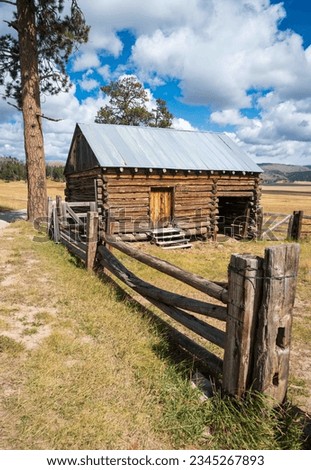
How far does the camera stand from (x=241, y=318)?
282 centimetres

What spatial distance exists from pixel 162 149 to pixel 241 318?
1391 centimetres

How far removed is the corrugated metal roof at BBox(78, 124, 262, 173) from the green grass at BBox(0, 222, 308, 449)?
382 inches

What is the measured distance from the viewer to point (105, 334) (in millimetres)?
4383

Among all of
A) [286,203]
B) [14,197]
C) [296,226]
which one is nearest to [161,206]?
[296,226]

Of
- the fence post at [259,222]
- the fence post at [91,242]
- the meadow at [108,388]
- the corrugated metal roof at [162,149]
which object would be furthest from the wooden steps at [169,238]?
the meadow at [108,388]

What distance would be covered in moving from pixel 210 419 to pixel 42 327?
2.75 metres

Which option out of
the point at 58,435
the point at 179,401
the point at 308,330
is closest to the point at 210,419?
the point at 179,401

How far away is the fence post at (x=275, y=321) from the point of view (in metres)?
2.70

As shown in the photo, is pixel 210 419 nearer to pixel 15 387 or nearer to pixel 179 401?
pixel 179 401

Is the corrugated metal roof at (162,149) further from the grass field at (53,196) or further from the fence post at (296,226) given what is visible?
the grass field at (53,196)

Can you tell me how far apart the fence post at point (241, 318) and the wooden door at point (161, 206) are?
40.0ft

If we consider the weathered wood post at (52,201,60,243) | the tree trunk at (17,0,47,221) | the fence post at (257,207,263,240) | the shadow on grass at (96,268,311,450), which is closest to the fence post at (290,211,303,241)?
the fence post at (257,207,263,240)

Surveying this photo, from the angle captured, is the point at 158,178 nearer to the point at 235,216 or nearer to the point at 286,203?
the point at 235,216

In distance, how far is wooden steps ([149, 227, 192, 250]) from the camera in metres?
14.1
